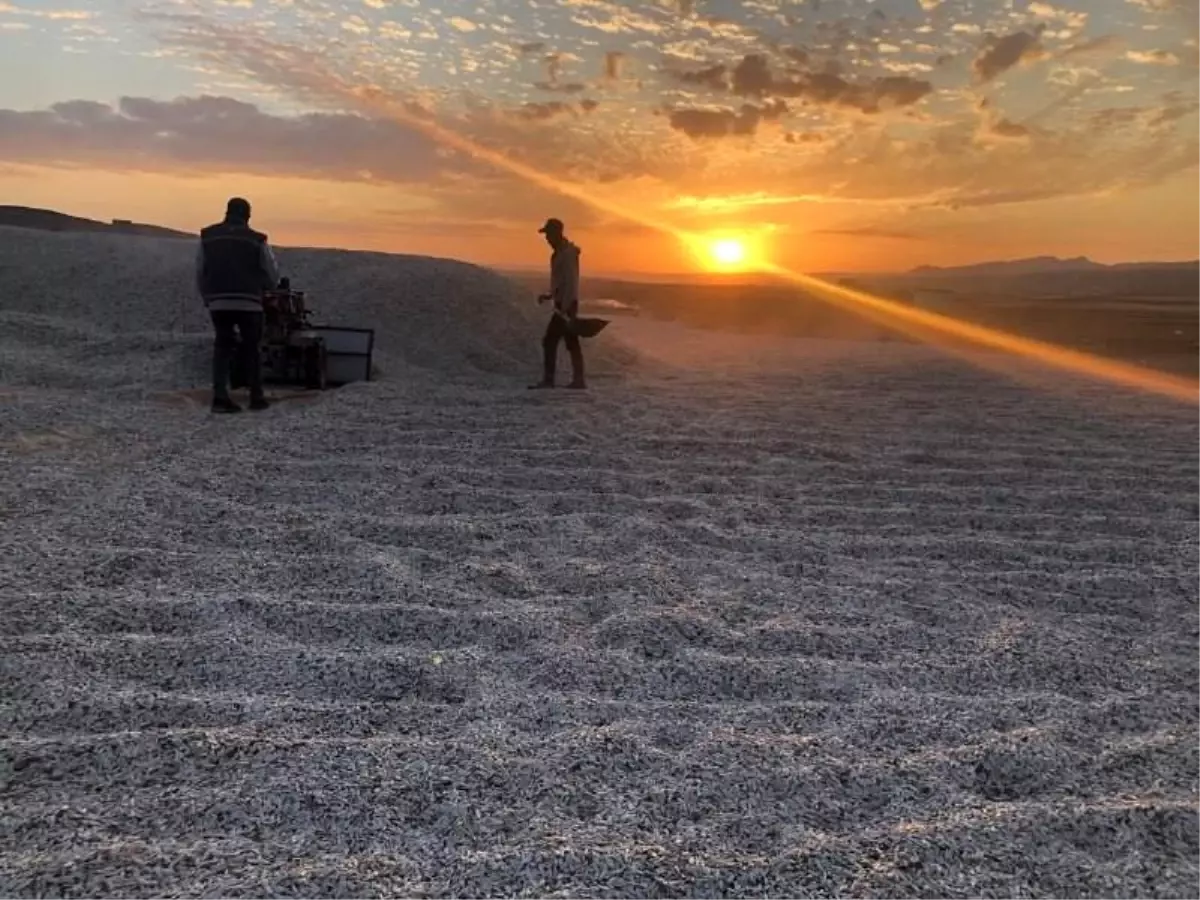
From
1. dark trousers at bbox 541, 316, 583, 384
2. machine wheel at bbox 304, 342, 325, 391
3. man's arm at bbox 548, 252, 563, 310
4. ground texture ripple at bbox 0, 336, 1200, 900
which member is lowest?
ground texture ripple at bbox 0, 336, 1200, 900

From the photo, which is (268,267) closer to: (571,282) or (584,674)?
(571,282)

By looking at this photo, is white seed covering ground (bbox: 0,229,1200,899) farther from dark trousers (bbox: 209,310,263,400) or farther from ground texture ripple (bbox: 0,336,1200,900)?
dark trousers (bbox: 209,310,263,400)

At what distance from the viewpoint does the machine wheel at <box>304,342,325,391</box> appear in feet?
31.6

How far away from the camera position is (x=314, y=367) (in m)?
9.63

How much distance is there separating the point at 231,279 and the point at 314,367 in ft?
6.08

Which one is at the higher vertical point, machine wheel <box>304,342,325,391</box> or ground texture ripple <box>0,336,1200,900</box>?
machine wheel <box>304,342,325,391</box>

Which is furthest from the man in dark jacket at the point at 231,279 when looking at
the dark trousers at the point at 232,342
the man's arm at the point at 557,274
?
the man's arm at the point at 557,274

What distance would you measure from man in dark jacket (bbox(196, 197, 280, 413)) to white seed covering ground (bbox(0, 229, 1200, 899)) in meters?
0.95

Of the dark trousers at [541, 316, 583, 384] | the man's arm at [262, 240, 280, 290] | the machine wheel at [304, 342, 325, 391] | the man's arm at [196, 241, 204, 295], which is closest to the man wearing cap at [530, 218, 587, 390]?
the dark trousers at [541, 316, 583, 384]

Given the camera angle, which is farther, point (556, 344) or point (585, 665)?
point (556, 344)

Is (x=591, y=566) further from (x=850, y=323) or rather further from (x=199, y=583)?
(x=850, y=323)

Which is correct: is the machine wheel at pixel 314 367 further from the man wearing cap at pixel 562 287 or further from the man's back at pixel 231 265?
the man wearing cap at pixel 562 287

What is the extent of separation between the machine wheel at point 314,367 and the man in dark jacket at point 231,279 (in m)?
1.32

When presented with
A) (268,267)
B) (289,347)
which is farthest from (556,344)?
(268,267)
